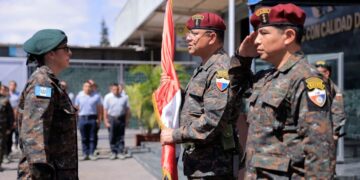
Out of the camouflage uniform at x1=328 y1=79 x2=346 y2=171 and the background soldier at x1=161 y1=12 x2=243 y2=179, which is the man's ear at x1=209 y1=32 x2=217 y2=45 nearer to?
the background soldier at x1=161 y1=12 x2=243 y2=179

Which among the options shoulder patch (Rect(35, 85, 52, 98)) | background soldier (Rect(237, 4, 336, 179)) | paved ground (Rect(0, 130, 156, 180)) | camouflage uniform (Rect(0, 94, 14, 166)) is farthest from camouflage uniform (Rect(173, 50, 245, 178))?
camouflage uniform (Rect(0, 94, 14, 166))

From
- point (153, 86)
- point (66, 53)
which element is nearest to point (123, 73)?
point (153, 86)

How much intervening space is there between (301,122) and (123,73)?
1310 centimetres

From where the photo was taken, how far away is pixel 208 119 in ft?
9.02

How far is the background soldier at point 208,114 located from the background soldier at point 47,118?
2.20 feet

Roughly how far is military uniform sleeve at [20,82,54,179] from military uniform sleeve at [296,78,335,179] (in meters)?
1.56

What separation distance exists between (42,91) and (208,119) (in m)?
1.08

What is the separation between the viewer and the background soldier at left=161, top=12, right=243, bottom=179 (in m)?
2.78

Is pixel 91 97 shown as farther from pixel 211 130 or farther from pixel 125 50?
pixel 125 50

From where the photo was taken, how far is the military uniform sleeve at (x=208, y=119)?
9.00 ft

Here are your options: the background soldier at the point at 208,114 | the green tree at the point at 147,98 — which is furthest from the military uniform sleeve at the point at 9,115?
the background soldier at the point at 208,114

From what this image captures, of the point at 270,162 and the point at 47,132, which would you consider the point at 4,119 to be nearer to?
the point at 47,132

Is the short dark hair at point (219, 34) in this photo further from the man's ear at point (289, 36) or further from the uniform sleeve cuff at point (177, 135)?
the man's ear at point (289, 36)

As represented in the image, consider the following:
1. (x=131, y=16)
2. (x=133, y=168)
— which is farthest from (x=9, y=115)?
(x=131, y=16)
